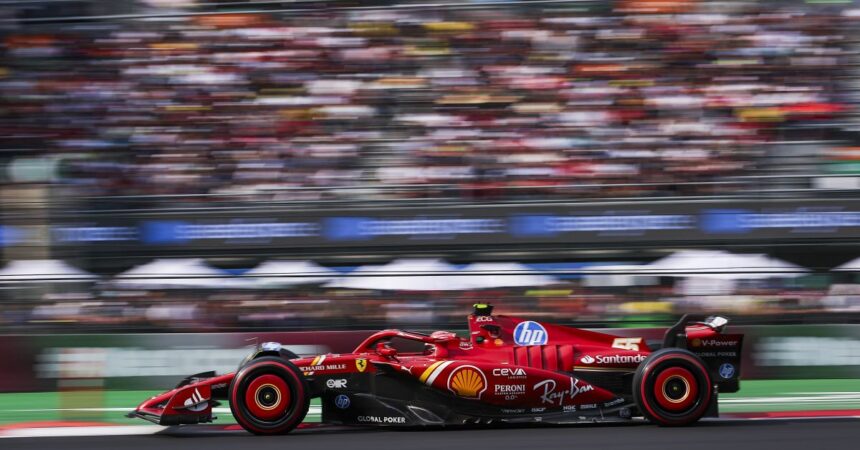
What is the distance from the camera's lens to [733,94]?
13.0m

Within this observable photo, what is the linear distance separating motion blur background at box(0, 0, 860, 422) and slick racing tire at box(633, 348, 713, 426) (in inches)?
190

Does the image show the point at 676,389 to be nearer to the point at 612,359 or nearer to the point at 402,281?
the point at 612,359

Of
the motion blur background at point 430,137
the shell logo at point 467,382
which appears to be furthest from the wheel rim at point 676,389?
the motion blur background at point 430,137

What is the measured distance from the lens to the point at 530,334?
289 inches

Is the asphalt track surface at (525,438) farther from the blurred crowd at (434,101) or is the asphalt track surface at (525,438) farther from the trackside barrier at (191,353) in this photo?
the blurred crowd at (434,101)

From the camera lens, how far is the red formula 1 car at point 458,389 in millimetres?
7004

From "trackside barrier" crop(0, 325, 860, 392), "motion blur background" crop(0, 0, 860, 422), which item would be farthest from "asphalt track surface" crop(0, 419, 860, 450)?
"motion blur background" crop(0, 0, 860, 422)

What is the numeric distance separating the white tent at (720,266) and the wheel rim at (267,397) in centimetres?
463

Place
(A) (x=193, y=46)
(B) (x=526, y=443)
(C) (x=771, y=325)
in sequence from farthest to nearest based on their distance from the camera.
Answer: (A) (x=193, y=46) → (C) (x=771, y=325) → (B) (x=526, y=443)

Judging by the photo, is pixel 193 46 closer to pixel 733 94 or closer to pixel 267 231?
pixel 267 231

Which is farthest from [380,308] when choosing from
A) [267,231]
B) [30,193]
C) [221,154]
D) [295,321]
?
[30,193]

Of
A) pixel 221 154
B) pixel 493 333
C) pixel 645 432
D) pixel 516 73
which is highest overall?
pixel 516 73

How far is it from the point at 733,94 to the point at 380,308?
562 centimetres

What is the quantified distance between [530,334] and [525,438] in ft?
2.78
